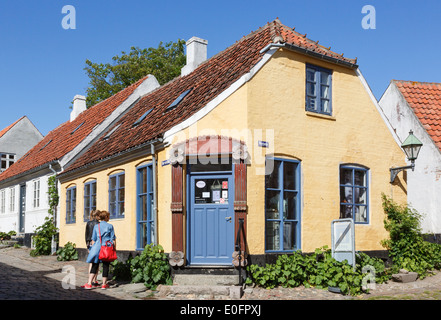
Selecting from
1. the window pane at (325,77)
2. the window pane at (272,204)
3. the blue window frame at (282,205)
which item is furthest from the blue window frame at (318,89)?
the window pane at (272,204)

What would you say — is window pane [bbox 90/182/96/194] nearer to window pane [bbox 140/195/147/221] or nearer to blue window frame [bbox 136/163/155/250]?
blue window frame [bbox 136/163/155/250]

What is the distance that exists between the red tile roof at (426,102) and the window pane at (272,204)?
285 inches

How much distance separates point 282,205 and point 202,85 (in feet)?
13.5

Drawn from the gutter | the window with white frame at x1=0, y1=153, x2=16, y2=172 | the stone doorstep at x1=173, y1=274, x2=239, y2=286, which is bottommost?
the stone doorstep at x1=173, y1=274, x2=239, y2=286

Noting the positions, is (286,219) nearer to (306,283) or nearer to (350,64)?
(306,283)

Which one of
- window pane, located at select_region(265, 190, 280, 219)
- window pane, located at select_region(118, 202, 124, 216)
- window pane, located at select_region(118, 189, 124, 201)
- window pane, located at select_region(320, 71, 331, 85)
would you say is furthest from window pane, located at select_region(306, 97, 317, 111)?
window pane, located at select_region(118, 202, 124, 216)

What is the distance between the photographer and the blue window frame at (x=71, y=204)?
16969 millimetres

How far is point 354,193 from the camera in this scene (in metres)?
12.7

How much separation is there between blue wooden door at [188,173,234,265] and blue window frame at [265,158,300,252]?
0.91m

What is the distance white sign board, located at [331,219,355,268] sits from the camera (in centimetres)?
1076

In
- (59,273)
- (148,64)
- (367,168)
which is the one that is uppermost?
(148,64)

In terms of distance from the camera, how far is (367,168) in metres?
13.0

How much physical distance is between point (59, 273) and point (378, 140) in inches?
354
